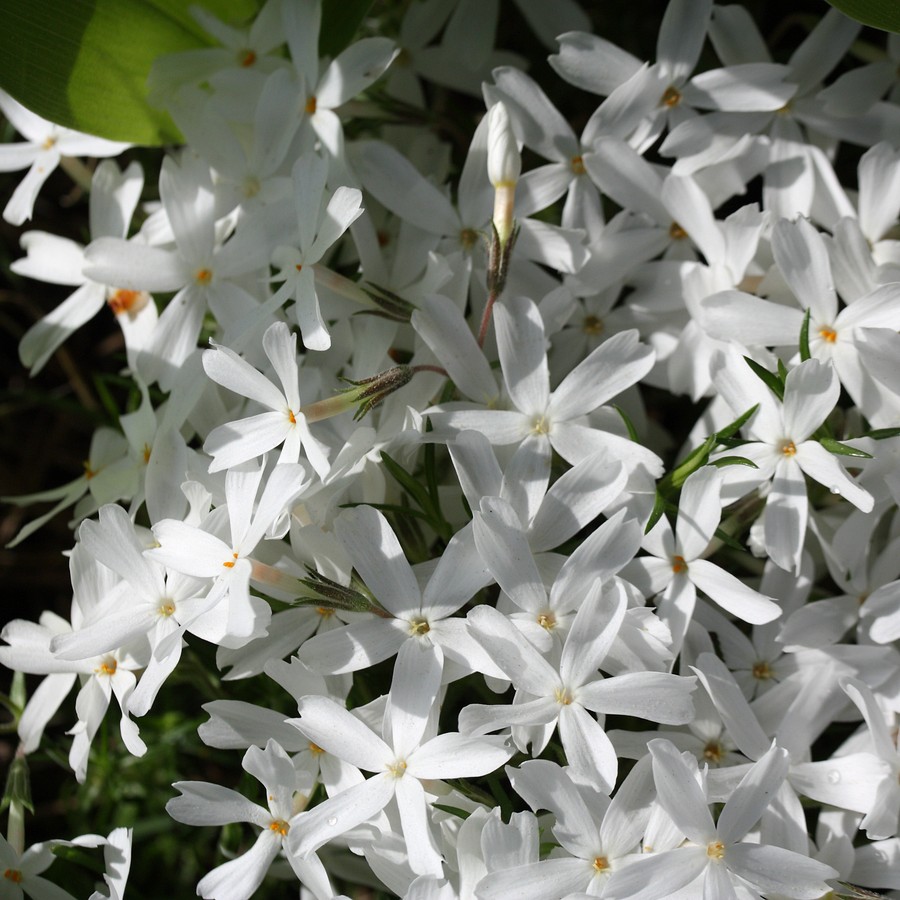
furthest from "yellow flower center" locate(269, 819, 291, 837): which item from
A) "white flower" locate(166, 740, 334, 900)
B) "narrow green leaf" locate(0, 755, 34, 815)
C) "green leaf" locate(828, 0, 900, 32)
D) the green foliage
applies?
"green leaf" locate(828, 0, 900, 32)

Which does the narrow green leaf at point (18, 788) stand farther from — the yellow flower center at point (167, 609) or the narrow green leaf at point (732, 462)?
the narrow green leaf at point (732, 462)

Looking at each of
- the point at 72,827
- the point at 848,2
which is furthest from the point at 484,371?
the point at 72,827

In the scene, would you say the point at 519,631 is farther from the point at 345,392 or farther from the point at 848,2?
the point at 848,2

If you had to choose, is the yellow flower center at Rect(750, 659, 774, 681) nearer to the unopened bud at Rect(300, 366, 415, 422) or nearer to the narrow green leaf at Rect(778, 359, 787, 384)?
the narrow green leaf at Rect(778, 359, 787, 384)

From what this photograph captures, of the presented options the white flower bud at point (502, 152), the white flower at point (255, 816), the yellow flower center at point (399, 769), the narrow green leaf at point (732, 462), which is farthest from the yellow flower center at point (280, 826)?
the white flower bud at point (502, 152)

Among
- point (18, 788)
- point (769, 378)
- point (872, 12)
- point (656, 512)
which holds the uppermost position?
point (872, 12)

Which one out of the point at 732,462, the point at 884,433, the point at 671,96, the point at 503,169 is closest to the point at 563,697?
the point at 732,462

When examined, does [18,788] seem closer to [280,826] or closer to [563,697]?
[280,826]
